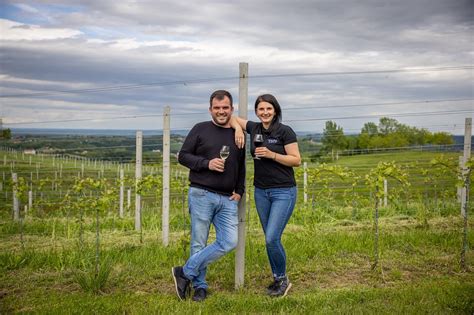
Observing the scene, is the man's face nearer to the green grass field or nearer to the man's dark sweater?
the man's dark sweater

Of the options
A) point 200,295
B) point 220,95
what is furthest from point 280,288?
point 220,95

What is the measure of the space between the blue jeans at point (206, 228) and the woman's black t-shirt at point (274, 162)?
0.40 m

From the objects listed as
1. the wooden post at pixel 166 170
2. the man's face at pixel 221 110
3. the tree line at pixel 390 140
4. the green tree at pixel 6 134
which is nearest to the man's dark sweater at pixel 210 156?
the man's face at pixel 221 110

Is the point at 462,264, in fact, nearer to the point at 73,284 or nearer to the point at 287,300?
the point at 287,300

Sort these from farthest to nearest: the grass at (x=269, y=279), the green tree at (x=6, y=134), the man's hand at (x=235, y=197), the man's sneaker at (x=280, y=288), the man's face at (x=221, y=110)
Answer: the green tree at (x=6, y=134) → the man's sneaker at (x=280, y=288) → the man's hand at (x=235, y=197) → the man's face at (x=221, y=110) → the grass at (x=269, y=279)

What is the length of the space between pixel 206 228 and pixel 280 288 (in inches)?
37.7

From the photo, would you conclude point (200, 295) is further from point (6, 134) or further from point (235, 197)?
point (6, 134)

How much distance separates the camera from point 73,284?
17.2 ft

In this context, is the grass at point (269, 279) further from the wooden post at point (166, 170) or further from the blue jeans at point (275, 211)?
the blue jeans at point (275, 211)

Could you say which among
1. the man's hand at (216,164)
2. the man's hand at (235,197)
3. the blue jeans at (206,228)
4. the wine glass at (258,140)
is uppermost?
the wine glass at (258,140)

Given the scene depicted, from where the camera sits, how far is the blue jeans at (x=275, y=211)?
466 centimetres

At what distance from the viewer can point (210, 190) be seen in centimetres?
464

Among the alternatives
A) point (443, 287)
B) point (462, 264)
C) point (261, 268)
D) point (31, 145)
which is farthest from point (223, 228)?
point (31, 145)

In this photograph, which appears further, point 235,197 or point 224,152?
point 235,197
